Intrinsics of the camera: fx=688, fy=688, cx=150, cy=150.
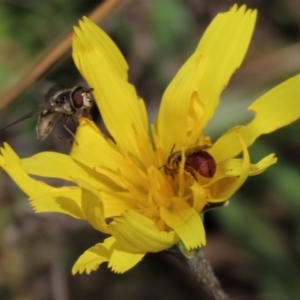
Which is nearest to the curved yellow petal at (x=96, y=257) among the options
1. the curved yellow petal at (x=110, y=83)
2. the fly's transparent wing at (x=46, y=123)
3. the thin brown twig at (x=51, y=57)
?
the curved yellow petal at (x=110, y=83)

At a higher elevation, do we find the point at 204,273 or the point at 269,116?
the point at 269,116

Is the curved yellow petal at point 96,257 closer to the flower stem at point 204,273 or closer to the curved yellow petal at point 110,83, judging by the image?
the flower stem at point 204,273

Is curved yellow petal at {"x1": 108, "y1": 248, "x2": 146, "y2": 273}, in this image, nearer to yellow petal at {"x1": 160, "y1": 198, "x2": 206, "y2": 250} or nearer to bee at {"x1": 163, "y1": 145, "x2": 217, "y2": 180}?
yellow petal at {"x1": 160, "y1": 198, "x2": 206, "y2": 250}

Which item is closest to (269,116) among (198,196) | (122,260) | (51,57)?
(198,196)

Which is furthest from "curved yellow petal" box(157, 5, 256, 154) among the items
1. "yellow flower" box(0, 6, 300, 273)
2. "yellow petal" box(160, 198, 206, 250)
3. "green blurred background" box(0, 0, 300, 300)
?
"green blurred background" box(0, 0, 300, 300)

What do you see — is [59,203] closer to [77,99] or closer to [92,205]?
[92,205]

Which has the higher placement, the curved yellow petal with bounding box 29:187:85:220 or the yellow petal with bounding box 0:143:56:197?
the yellow petal with bounding box 0:143:56:197

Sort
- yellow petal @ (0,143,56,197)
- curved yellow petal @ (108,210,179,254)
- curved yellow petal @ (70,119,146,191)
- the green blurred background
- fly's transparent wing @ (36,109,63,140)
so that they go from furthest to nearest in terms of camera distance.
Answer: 1. the green blurred background
2. fly's transparent wing @ (36,109,63,140)
3. curved yellow petal @ (70,119,146,191)
4. yellow petal @ (0,143,56,197)
5. curved yellow petal @ (108,210,179,254)

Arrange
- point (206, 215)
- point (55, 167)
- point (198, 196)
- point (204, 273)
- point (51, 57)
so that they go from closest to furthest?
point (198, 196) < point (204, 273) < point (55, 167) < point (51, 57) < point (206, 215)

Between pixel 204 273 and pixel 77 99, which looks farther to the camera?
pixel 77 99
